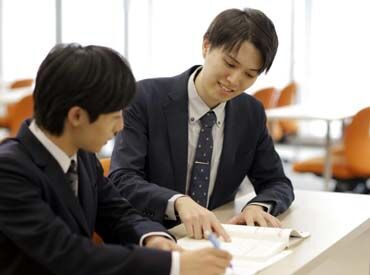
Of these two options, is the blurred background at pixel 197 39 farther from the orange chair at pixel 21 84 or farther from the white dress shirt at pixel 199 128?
the white dress shirt at pixel 199 128

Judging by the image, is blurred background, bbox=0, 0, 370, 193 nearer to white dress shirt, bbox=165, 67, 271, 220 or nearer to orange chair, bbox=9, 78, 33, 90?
orange chair, bbox=9, 78, 33, 90

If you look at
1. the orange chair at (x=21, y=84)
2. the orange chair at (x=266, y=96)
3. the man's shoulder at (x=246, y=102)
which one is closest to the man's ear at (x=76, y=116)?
the man's shoulder at (x=246, y=102)

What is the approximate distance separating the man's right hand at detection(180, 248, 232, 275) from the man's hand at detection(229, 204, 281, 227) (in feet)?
1.84

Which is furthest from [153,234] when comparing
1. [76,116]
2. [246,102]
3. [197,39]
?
[197,39]

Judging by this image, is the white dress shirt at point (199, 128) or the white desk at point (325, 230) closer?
the white desk at point (325, 230)

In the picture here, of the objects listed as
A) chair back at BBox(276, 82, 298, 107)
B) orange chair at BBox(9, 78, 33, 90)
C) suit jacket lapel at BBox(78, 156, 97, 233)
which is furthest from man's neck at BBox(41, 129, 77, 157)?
orange chair at BBox(9, 78, 33, 90)

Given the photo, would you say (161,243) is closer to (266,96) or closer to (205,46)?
(205,46)

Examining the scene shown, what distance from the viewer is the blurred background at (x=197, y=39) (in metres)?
7.39

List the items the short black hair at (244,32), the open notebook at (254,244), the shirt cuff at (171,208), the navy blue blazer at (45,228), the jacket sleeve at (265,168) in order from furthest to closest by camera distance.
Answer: the jacket sleeve at (265,168) → the short black hair at (244,32) → the shirt cuff at (171,208) → the open notebook at (254,244) → the navy blue blazer at (45,228)

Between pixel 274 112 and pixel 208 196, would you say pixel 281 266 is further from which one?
pixel 274 112

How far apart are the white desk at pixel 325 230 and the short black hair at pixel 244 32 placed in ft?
1.51

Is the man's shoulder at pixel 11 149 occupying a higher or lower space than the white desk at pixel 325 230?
higher

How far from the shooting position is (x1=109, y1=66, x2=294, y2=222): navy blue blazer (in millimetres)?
2068

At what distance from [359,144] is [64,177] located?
10.7 feet
